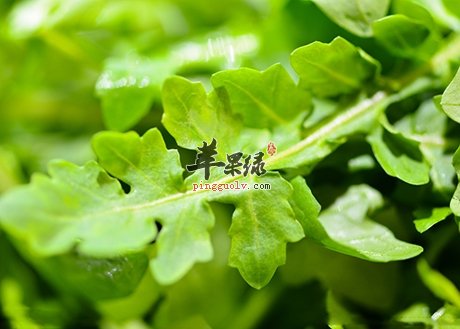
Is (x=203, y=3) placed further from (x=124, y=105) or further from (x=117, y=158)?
(x=117, y=158)

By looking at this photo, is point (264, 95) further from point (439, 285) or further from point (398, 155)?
point (439, 285)

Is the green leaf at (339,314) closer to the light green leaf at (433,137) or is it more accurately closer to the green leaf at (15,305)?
the light green leaf at (433,137)

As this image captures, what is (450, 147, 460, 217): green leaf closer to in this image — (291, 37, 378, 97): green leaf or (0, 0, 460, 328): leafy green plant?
(0, 0, 460, 328): leafy green plant

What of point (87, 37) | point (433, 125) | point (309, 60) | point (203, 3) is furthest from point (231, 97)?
point (203, 3)

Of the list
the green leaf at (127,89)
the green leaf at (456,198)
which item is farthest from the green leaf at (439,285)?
the green leaf at (127,89)

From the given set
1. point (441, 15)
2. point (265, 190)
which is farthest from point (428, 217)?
point (441, 15)
